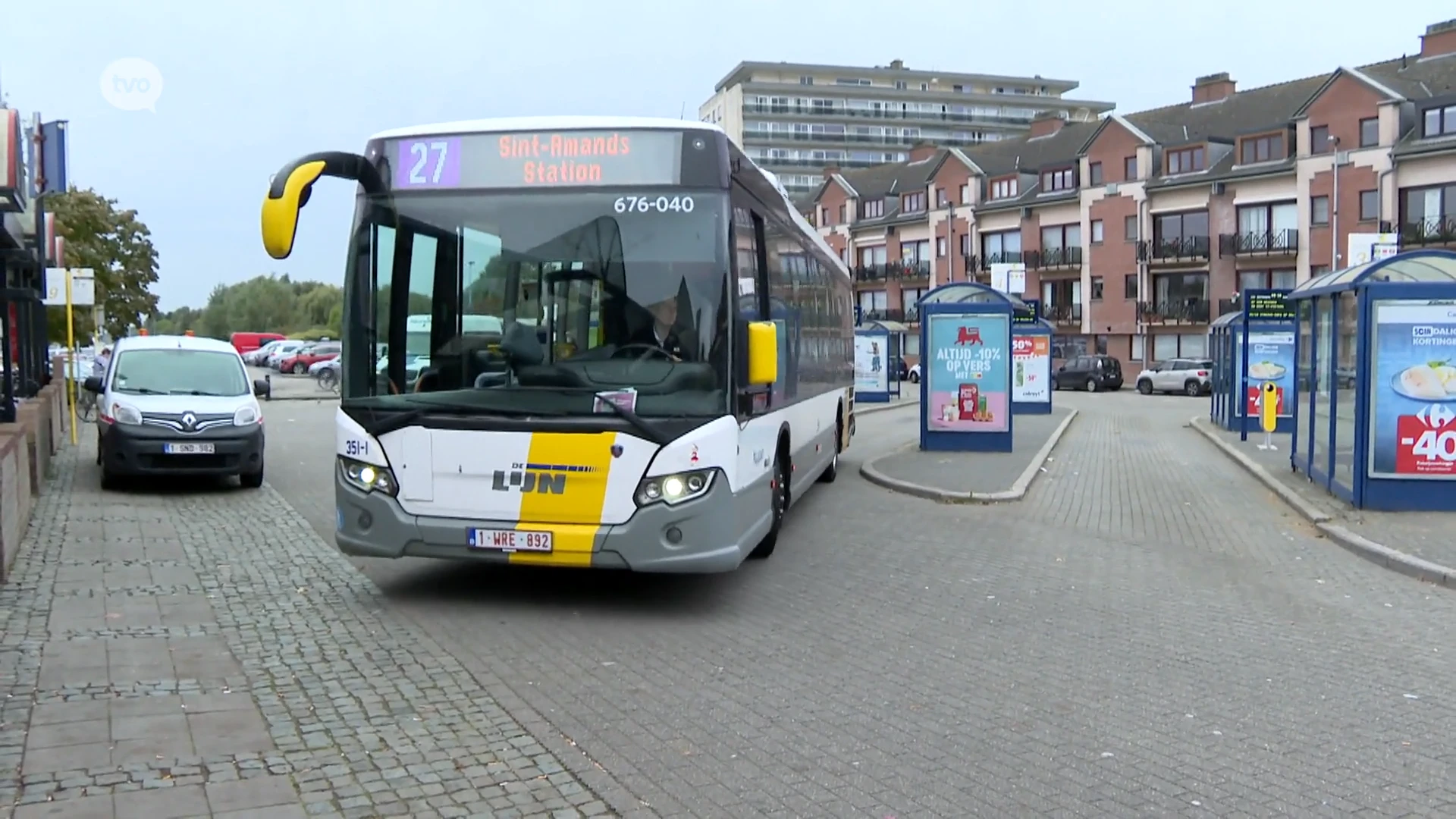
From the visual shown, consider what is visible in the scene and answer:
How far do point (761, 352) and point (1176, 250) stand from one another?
55.3 m

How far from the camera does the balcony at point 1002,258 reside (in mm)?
67562

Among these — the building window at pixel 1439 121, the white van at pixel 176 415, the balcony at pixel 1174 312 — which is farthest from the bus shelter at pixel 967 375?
the balcony at pixel 1174 312

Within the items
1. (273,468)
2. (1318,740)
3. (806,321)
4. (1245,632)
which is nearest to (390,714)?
(1318,740)

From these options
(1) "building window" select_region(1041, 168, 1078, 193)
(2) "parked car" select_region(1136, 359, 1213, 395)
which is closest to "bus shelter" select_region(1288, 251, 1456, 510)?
(2) "parked car" select_region(1136, 359, 1213, 395)

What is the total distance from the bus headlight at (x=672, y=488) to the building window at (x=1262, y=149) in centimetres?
5373

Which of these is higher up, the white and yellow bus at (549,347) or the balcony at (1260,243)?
the balcony at (1260,243)

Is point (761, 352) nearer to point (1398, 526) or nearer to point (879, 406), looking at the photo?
point (1398, 526)

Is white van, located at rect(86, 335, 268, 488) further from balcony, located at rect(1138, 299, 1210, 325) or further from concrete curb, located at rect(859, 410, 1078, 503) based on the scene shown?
balcony, located at rect(1138, 299, 1210, 325)

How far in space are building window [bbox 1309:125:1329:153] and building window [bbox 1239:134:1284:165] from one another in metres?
1.82

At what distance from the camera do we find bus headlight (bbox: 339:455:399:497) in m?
8.05

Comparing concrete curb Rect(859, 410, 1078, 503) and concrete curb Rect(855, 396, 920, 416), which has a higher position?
concrete curb Rect(855, 396, 920, 416)

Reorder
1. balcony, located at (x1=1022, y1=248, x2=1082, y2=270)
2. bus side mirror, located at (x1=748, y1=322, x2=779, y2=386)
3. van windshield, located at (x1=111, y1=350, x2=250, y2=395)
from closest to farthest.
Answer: bus side mirror, located at (x1=748, y1=322, x2=779, y2=386), van windshield, located at (x1=111, y1=350, x2=250, y2=395), balcony, located at (x1=1022, y1=248, x2=1082, y2=270)

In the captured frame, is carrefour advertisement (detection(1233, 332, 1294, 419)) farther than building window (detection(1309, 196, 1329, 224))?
No

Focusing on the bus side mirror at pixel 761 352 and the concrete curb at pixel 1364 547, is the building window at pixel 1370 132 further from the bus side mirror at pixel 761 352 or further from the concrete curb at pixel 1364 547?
the bus side mirror at pixel 761 352
